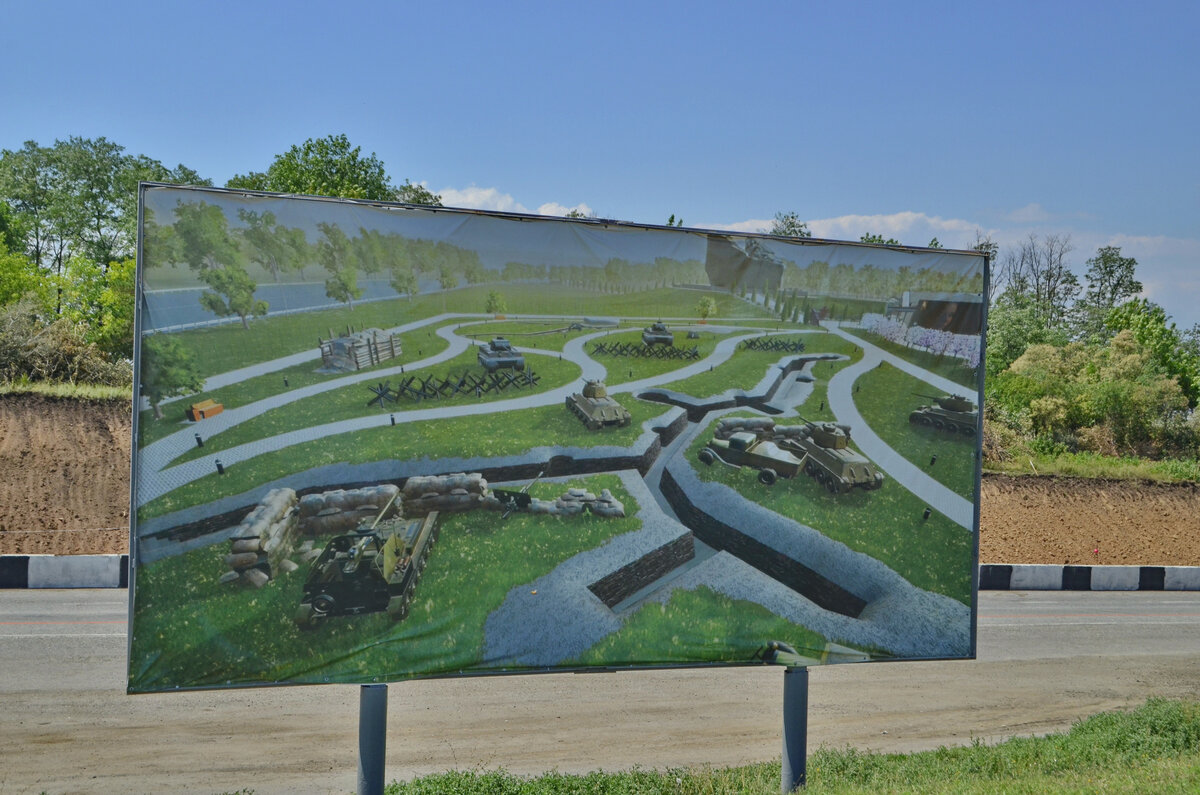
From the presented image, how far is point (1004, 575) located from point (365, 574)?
1941cm

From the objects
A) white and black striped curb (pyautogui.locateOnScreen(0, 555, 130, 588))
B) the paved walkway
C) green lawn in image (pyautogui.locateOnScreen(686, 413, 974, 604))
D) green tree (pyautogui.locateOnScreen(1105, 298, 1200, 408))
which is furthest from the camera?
green tree (pyautogui.locateOnScreen(1105, 298, 1200, 408))

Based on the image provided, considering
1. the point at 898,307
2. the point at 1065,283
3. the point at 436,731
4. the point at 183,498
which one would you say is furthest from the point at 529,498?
the point at 1065,283

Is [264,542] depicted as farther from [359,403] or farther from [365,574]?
[359,403]

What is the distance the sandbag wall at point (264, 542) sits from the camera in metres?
6.57

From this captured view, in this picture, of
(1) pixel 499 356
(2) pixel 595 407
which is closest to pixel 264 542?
(1) pixel 499 356

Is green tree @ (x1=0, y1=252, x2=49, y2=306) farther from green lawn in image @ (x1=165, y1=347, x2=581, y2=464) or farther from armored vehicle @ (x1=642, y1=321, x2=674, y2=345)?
armored vehicle @ (x1=642, y1=321, x2=674, y2=345)

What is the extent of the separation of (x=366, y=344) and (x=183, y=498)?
183 centimetres

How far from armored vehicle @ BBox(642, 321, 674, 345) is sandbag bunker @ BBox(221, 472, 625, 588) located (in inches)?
59.3

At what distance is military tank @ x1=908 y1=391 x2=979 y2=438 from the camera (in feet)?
28.6

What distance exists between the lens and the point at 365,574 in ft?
22.4

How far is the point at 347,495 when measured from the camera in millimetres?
6980

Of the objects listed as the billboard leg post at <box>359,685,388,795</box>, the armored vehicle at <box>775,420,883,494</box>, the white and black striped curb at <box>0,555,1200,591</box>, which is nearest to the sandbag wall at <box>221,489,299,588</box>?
the billboard leg post at <box>359,685,388,795</box>

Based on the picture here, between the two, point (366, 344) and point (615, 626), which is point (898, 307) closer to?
point (615, 626)

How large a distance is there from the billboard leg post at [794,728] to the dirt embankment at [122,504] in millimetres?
17406
